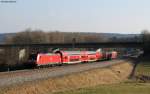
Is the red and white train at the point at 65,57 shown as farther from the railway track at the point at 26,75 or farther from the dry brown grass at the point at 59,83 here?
the railway track at the point at 26,75

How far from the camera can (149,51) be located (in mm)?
176625

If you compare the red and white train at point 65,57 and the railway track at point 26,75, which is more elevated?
the railway track at point 26,75

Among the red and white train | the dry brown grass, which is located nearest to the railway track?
the dry brown grass

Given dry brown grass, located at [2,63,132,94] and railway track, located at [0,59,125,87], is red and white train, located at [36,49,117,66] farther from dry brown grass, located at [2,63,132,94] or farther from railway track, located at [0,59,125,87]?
railway track, located at [0,59,125,87]

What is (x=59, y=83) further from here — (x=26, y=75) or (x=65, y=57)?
(x=65, y=57)

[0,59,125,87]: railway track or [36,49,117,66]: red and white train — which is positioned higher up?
[0,59,125,87]: railway track

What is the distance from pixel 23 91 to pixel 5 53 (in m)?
68.5

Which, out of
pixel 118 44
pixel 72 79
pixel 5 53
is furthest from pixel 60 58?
pixel 118 44

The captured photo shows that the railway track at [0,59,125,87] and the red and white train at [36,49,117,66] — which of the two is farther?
the red and white train at [36,49,117,66]

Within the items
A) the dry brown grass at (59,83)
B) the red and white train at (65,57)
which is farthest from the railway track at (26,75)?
the red and white train at (65,57)

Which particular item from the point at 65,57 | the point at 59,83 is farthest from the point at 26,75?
the point at 65,57

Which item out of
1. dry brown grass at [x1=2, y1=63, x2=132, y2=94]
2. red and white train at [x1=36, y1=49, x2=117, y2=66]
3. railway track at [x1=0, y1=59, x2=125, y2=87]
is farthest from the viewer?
red and white train at [x1=36, y1=49, x2=117, y2=66]

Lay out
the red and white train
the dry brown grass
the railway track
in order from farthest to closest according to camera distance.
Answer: the red and white train < the railway track < the dry brown grass

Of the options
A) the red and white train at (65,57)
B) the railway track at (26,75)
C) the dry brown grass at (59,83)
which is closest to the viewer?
the dry brown grass at (59,83)
